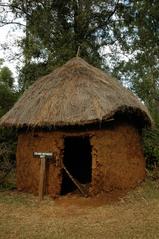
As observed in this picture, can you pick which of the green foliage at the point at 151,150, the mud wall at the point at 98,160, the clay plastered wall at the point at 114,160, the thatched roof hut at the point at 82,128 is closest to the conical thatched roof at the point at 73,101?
the thatched roof hut at the point at 82,128

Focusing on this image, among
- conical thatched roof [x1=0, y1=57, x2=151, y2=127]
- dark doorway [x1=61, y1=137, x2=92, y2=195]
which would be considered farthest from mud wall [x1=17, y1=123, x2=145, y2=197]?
dark doorway [x1=61, y1=137, x2=92, y2=195]

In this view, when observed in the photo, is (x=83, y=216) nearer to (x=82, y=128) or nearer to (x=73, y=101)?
(x=82, y=128)

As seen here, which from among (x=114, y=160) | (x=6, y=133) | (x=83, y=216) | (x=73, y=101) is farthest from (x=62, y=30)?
(x=83, y=216)

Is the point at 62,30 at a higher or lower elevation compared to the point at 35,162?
higher

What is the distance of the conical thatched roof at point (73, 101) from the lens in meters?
11.6

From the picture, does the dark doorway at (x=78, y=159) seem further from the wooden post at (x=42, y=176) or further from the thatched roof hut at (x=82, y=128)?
the wooden post at (x=42, y=176)

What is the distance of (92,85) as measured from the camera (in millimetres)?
12641

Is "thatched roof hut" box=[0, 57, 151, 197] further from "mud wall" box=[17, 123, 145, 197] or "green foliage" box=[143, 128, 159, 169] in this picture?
"green foliage" box=[143, 128, 159, 169]

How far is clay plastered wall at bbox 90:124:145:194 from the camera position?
38.6ft

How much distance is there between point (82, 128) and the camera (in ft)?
39.3

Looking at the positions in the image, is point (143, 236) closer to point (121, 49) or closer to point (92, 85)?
point (92, 85)

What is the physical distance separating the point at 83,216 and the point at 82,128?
2612 mm

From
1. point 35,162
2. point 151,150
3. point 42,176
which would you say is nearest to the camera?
point 42,176

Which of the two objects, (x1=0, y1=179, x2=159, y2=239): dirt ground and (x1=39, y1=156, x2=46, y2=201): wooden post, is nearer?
(x1=0, y1=179, x2=159, y2=239): dirt ground
